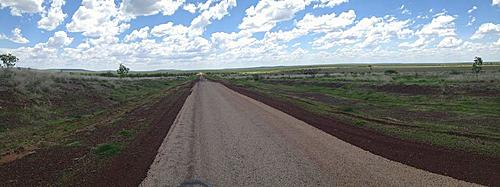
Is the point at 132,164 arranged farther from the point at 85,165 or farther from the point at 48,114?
the point at 48,114

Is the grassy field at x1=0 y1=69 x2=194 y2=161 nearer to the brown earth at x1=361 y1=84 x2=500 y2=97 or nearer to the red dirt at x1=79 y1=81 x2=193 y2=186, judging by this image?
the red dirt at x1=79 y1=81 x2=193 y2=186

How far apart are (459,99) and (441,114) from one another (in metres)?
7.74

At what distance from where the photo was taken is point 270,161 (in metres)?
11.2

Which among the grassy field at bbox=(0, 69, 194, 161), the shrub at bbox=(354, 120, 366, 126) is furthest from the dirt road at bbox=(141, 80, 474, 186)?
the grassy field at bbox=(0, 69, 194, 161)

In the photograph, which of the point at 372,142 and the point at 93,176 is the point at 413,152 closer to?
the point at 372,142

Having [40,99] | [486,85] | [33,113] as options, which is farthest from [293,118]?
[486,85]

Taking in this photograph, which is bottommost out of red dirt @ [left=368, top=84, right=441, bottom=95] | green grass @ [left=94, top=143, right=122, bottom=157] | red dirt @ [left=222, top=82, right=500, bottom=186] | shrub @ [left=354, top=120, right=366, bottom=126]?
red dirt @ [left=368, top=84, right=441, bottom=95]

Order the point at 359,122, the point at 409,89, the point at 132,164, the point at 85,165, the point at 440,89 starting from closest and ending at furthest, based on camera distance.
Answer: the point at 132,164 < the point at 85,165 < the point at 359,122 < the point at 440,89 < the point at 409,89

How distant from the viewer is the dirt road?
9.31m

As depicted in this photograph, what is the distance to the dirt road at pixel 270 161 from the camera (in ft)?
30.6

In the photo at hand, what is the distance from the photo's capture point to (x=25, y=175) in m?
10.8

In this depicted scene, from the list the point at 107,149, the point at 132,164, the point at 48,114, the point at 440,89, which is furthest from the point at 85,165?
A: the point at 440,89

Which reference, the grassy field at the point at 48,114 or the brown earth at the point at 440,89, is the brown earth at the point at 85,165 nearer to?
the grassy field at the point at 48,114

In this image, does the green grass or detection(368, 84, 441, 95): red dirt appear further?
detection(368, 84, 441, 95): red dirt
